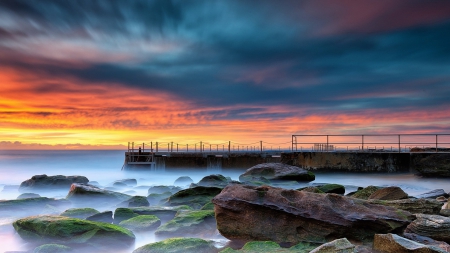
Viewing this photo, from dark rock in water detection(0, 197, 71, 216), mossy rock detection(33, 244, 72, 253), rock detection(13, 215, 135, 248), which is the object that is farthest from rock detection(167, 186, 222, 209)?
mossy rock detection(33, 244, 72, 253)

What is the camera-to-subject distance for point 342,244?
4.74m

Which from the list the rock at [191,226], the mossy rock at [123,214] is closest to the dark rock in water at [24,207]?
the mossy rock at [123,214]

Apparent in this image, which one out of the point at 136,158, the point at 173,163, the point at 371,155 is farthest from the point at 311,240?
the point at 136,158

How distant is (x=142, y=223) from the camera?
7746 mm

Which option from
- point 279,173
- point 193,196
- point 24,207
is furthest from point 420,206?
point 279,173

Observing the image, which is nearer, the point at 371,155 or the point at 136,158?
the point at 371,155

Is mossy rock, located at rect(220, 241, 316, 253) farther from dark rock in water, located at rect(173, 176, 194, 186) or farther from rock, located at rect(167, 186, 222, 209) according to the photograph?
dark rock in water, located at rect(173, 176, 194, 186)

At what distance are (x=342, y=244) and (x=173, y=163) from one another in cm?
2212

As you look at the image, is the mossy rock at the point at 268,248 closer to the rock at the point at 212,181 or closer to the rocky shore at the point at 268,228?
the rocky shore at the point at 268,228

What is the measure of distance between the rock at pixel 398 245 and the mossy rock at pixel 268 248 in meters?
0.93

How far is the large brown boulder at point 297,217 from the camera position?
5941 mm

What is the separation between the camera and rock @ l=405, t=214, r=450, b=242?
235 inches

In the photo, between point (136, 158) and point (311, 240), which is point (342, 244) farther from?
point (136, 158)

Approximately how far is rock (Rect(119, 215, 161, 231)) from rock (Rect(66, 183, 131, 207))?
2.98 metres
